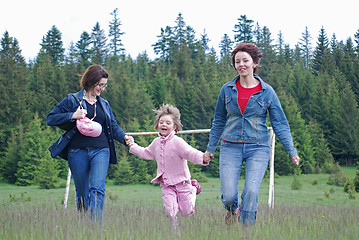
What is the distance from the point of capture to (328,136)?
127ft

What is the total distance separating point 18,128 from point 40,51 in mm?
28554

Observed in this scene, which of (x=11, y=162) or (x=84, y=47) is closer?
(x=11, y=162)

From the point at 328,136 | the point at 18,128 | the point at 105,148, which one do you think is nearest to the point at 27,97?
the point at 18,128

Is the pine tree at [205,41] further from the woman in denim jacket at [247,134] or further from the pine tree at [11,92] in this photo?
the woman in denim jacket at [247,134]

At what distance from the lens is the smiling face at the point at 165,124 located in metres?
5.25

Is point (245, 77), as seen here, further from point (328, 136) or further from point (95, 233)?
point (328, 136)

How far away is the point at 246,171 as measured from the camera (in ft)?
15.4

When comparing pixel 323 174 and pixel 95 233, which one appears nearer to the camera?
pixel 95 233

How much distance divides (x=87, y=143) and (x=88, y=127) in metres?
0.24

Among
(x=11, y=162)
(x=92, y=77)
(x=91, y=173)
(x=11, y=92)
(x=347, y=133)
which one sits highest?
(x=11, y=92)

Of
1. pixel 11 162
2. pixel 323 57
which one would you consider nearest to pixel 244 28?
pixel 323 57

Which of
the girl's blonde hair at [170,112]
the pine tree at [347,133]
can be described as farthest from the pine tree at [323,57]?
the girl's blonde hair at [170,112]

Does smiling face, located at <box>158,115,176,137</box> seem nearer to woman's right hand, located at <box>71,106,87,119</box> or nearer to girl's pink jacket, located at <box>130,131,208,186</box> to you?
girl's pink jacket, located at <box>130,131,208,186</box>

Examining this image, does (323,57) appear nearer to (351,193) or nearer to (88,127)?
(351,193)
